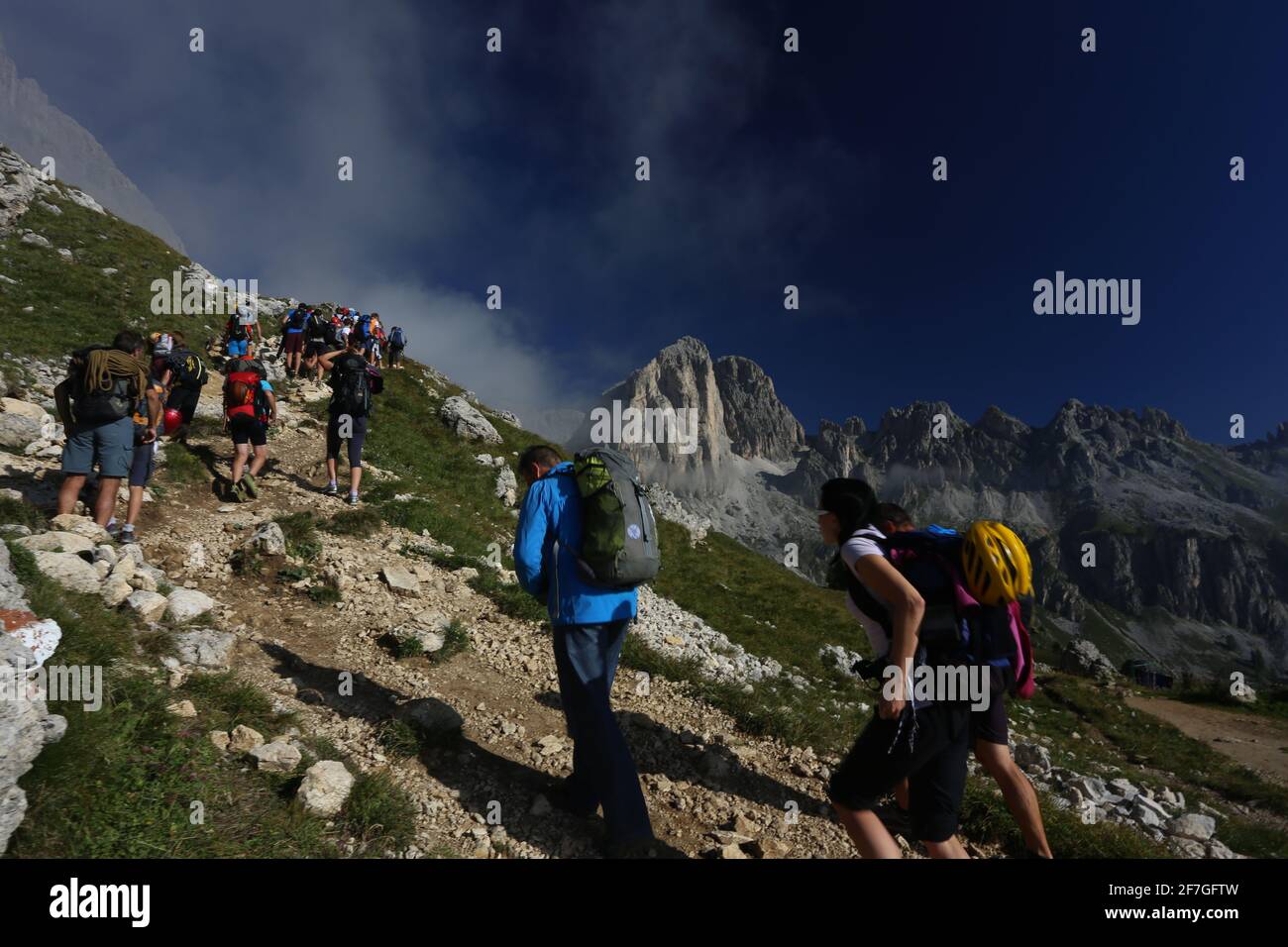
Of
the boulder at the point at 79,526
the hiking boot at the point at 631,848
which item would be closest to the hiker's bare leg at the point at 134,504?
the boulder at the point at 79,526

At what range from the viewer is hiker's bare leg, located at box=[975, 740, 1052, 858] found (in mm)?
4535

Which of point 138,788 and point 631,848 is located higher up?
point 138,788

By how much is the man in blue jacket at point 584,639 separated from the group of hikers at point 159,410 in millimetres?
6565

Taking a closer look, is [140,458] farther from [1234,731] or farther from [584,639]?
[1234,731]

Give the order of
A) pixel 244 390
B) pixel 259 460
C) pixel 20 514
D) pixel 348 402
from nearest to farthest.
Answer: pixel 20 514 → pixel 244 390 → pixel 259 460 → pixel 348 402

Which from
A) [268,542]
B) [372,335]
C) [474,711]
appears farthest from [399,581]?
[372,335]

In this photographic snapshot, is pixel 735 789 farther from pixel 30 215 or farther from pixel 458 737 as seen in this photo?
pixel 30 215

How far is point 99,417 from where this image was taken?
6.99 meters

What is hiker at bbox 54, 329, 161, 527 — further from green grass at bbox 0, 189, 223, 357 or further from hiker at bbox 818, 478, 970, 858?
green grass at bbox 0, 189, 223, 357

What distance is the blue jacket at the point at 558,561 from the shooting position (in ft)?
13.8

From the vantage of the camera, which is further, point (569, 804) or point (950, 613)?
point (569, 804)

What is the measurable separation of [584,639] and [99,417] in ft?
24.0
